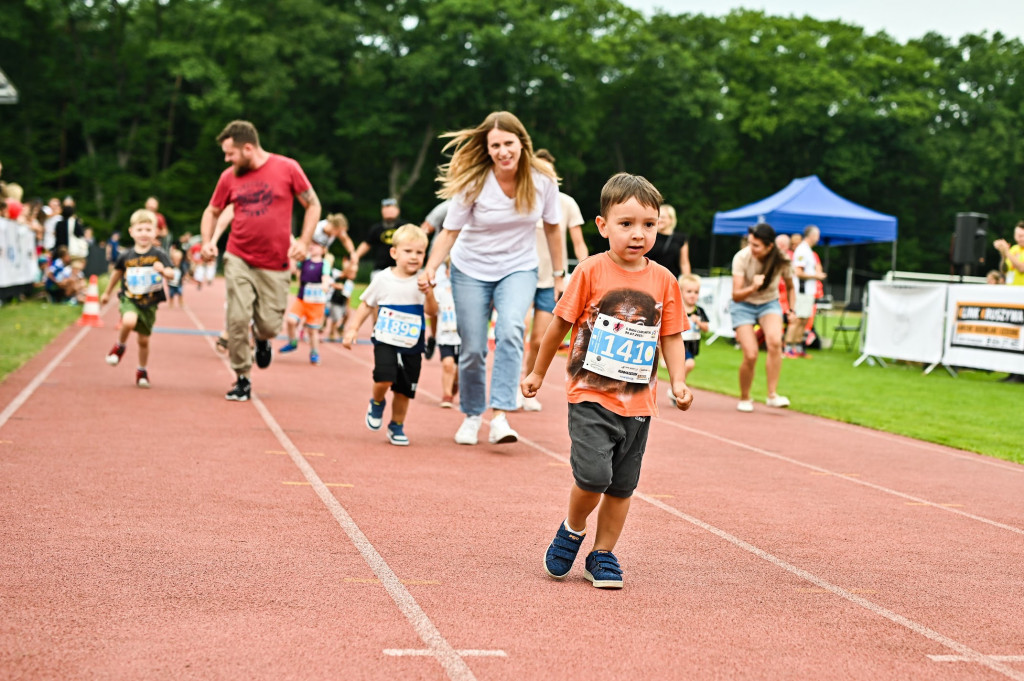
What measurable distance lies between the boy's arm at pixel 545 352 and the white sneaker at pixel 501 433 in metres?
3.38

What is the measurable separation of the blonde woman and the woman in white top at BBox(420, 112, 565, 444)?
3231mm

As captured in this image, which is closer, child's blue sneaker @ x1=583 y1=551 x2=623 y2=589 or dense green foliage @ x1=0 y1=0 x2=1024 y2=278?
child's blue sneaker @ x1=583 y1=551 x2=623 y2=589

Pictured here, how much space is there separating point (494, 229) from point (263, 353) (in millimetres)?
3523

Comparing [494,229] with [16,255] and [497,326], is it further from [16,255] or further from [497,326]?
[16,255]

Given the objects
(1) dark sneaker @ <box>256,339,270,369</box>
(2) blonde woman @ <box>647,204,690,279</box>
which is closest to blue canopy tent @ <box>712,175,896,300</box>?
(2) blonde woman @ <box>647,204,690,279</box>

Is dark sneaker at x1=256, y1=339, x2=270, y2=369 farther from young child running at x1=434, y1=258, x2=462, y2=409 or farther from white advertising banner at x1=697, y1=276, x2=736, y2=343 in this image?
white advertising banner at x1=697, y1=276, x2=736, y2=343

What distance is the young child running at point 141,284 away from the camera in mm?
10789

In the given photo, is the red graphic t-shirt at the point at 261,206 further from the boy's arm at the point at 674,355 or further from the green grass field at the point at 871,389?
the boy's arm at the point at 674,355

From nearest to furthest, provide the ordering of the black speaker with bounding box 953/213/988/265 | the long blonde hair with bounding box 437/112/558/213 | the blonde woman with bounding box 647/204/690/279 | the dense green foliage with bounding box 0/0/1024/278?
the long blonde hair with bounding box 437/112/558/213 < the blonde woman with bounding box 647/204/690/279 < the black speaker with bounding box 953/213/988/265 < the dense green foliage with bounding box 0/0/1024/278

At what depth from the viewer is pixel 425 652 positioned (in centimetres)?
373

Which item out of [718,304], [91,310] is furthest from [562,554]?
[718,304]

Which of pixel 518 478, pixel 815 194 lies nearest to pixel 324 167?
pixel 815 194

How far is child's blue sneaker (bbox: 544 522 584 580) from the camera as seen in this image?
188 inches

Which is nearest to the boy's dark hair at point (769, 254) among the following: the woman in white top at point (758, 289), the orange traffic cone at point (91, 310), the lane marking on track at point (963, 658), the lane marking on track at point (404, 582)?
the woman in white top at point (758, 289)
